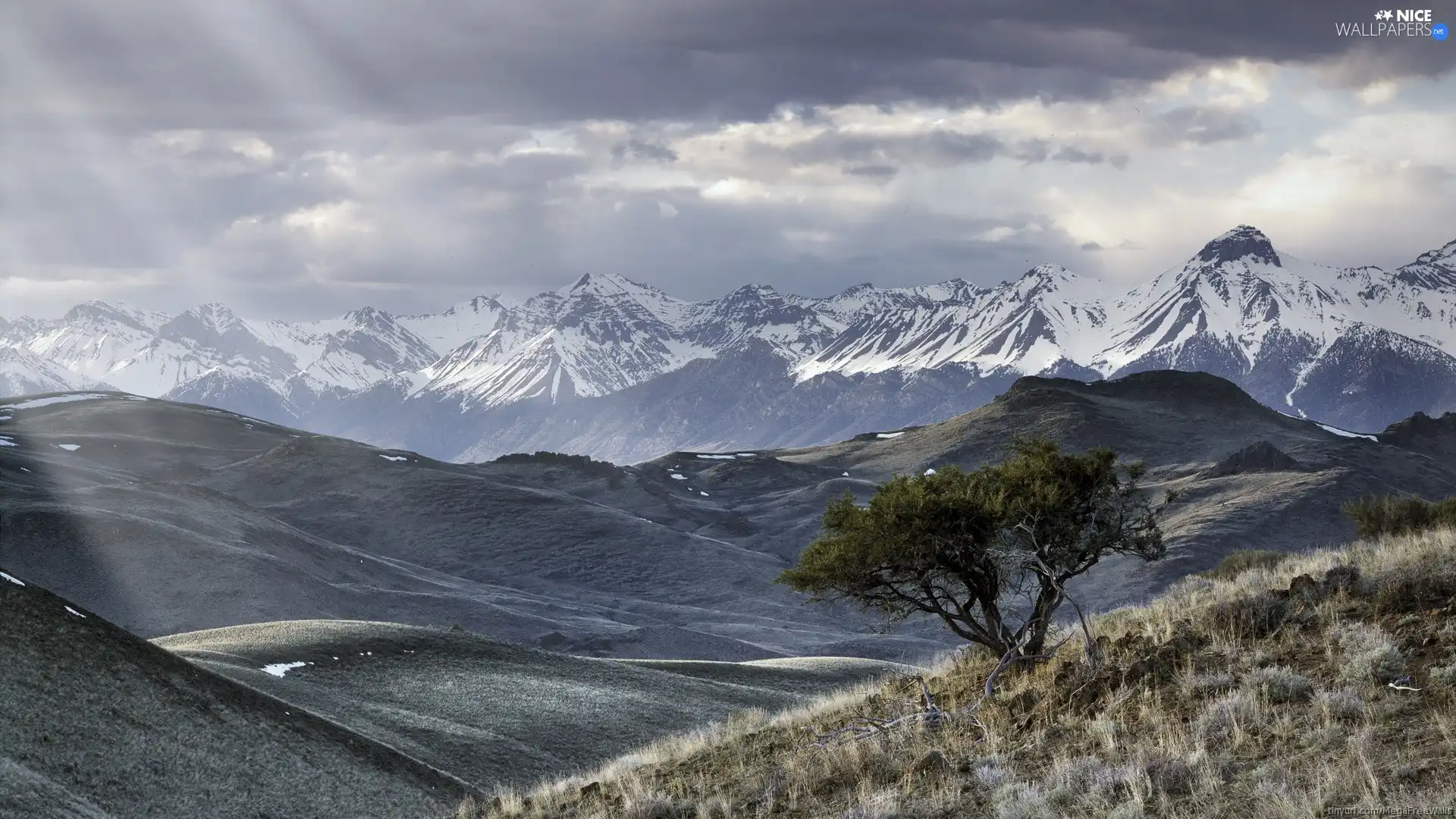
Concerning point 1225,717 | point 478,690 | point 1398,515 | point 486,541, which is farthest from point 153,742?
point 486,541

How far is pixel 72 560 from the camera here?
9544cm

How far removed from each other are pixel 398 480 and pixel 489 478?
14276 millimetres

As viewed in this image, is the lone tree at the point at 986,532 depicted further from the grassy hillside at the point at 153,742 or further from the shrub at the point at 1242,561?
the shrub at the point at 1242,561

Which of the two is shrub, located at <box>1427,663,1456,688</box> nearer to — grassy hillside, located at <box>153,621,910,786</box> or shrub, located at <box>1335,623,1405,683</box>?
shrub, located at <box>1335,623,1405,683</box>

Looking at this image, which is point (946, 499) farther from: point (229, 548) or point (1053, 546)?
point (229, 548)

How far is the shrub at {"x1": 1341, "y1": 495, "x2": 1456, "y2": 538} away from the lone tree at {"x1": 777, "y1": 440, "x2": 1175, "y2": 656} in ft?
62.1

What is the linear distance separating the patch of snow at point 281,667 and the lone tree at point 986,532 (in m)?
17.9

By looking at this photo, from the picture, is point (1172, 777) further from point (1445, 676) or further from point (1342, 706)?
point (1445, 676)

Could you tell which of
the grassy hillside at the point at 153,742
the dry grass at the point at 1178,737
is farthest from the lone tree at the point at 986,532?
the grassy hillside at the point at 153,742

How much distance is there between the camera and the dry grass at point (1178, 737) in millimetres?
13234

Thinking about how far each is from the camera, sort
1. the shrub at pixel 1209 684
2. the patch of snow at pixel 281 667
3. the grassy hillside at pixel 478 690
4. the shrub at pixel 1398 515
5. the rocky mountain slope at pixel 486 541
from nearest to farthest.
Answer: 1. the shrub at pixel 1209 684
2. the grassy hillside at pixel 478 690
3. the patch of snow at pixel 281 667
4. the shrub at pixel 1398 515
5. the rocky mountain slope at pixel 486 541

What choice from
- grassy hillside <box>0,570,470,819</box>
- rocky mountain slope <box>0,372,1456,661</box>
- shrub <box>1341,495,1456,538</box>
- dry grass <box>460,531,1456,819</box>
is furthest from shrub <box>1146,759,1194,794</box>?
rocky mountain slope <box>0,372,1456,661</box>

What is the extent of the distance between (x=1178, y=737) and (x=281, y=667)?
28.8m

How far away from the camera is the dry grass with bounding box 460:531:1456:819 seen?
521 inches
